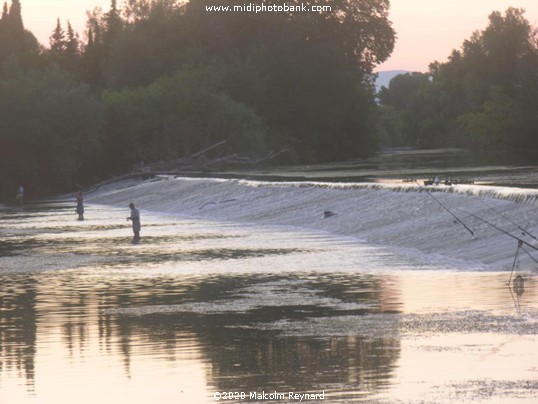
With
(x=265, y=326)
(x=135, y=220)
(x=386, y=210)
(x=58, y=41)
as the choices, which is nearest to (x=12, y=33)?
(x=58, y=41)

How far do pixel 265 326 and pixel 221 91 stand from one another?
78890 millimetres

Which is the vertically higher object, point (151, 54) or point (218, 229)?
point (151, 54)

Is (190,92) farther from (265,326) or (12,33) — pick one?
(265,326)

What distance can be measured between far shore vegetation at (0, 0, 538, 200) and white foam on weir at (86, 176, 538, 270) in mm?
20140

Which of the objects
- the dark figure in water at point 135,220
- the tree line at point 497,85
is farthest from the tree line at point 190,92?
the dark figure in water at point 135,220

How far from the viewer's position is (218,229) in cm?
4675

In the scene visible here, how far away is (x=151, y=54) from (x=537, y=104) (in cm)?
3421

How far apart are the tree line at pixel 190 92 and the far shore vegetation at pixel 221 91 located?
0.11 meters

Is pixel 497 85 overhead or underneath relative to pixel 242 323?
overhead

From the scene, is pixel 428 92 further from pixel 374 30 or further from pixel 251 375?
pixel 251 375

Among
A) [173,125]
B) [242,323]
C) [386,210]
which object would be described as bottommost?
[242,323]

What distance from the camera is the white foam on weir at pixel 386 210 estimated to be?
32.9m

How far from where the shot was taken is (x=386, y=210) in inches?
1725

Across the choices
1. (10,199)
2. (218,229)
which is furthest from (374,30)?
(218,229)
